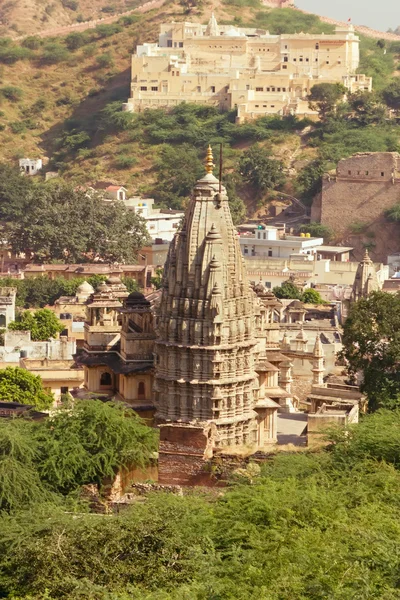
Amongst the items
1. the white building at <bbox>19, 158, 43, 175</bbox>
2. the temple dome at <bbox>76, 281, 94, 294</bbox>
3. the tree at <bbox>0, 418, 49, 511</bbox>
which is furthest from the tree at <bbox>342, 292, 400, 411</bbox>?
the white building at <bbox>19, 158, 43, 175</bbox>

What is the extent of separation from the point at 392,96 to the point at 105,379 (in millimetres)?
78728

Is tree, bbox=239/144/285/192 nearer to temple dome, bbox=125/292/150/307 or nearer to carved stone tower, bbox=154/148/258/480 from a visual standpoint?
temple dome, bbox=125/292/150/307

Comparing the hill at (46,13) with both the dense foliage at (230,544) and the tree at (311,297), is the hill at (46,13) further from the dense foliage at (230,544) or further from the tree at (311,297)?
→ the dense foliage at (230,544)

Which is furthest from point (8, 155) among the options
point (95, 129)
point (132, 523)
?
point (132, 523)

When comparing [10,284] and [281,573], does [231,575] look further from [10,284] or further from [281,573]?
[10,284]

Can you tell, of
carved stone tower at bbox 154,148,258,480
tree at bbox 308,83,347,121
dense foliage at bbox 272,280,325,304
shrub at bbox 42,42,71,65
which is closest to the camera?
carved stone tower at bbox 154,148,258,480

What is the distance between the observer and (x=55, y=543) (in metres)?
31.9

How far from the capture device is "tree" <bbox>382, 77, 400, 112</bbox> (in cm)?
12306

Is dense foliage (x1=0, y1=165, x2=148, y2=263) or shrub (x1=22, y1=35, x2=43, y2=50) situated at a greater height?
shrub (x1=22, y1=35, x2=43, y2=50)

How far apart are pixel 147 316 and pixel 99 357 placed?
228 cm

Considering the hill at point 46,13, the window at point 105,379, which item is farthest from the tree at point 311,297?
the hill at point 46,13

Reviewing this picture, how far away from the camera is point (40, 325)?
233ft

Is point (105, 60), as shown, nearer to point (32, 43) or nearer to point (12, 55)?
point (12, 55)

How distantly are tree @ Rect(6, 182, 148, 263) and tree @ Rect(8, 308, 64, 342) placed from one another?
22562 mm
